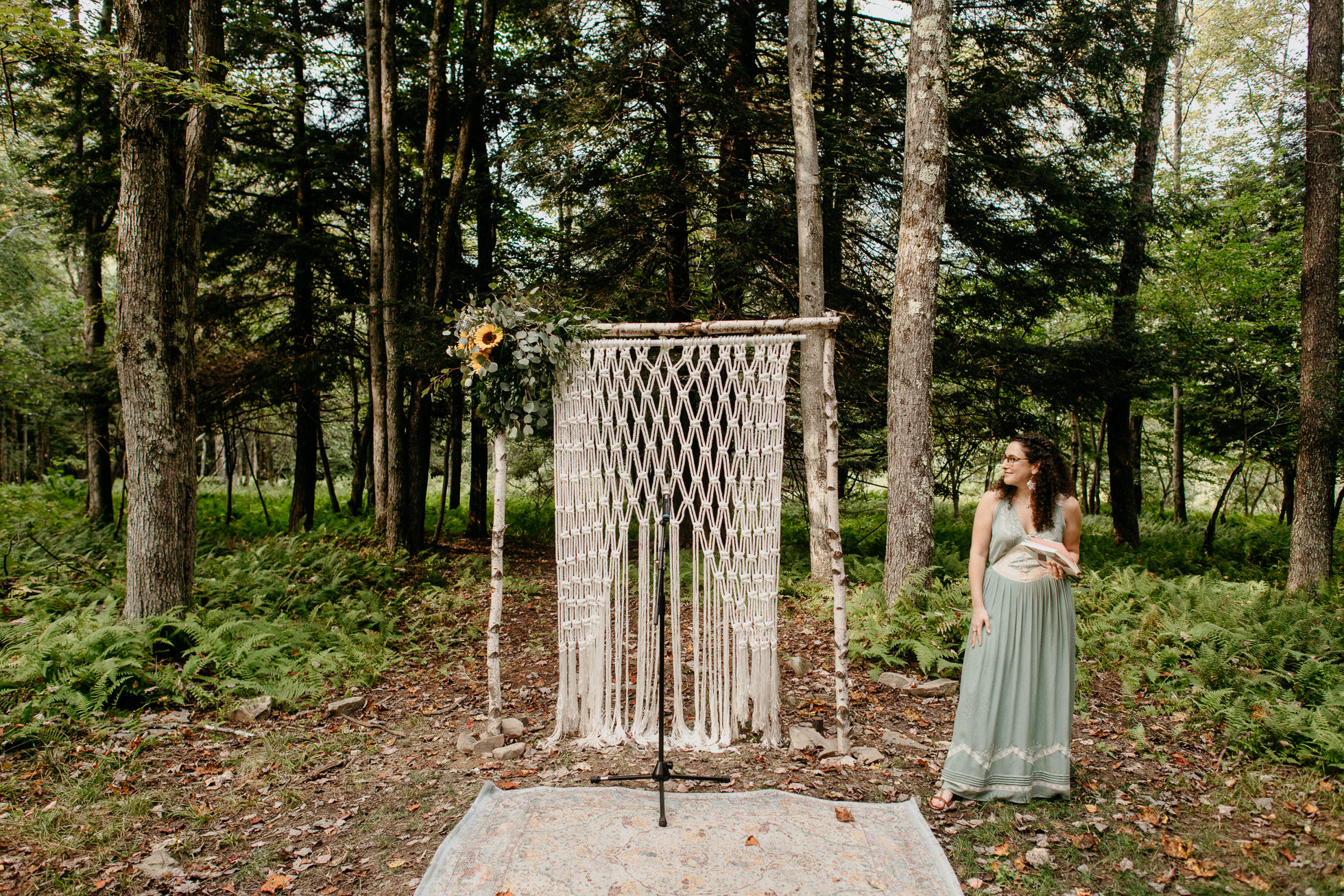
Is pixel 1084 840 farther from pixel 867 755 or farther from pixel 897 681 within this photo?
pixel 897 681

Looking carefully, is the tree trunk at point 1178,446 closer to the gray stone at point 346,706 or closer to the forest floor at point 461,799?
the forest floor at point 461,799

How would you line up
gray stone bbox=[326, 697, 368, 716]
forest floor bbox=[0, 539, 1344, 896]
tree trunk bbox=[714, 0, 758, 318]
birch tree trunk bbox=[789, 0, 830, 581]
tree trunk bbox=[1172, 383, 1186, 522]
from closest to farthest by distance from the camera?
forest floor bbox=[0, 539, 1344, 896] < gray stone bbox=[326, 697, 368, 716] < birch tree trunk bbox=[789, 0, 830, 581] < tree trunk bbox=[714, 0, 758, 318] < tree trunk bbox=[1172, 383, 1186, 522]

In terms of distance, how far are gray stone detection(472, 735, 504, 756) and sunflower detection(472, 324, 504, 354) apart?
6.98 ft

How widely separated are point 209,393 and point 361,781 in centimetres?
702

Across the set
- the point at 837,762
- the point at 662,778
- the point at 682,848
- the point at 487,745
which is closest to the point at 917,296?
the point at 837,762

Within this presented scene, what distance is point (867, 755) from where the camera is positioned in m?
3.56

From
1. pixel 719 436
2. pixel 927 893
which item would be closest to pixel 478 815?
pixel 927 893

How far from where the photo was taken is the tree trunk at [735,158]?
22.6 feet

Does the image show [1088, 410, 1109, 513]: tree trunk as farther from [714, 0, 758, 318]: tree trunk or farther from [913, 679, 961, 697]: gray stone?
[913, 679, 961, 697]: gray stone

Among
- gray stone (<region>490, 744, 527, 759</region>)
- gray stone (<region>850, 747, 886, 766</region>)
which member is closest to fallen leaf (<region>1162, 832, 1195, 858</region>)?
gray stone (<region>850, 747, 886, 766</region>)

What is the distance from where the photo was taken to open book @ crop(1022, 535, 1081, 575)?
2.94 meters

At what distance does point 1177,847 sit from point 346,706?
14.6 feet

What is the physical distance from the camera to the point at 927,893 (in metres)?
2.48

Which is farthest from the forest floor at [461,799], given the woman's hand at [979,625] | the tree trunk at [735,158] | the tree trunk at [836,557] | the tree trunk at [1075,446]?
the tree trunk at [1075,446]
